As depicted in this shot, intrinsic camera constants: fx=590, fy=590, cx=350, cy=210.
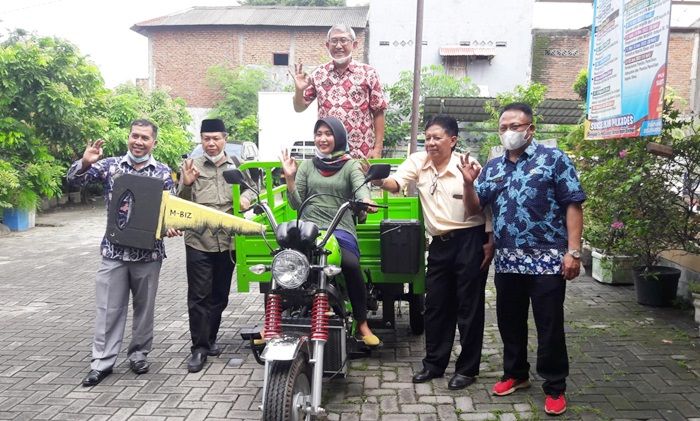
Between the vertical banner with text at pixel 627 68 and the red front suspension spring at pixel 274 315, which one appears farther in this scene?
the vertical banner with text at pixel 627 68

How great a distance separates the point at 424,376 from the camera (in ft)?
13.5

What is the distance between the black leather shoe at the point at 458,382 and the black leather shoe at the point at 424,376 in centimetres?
15

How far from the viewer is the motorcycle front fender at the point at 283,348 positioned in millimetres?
2938

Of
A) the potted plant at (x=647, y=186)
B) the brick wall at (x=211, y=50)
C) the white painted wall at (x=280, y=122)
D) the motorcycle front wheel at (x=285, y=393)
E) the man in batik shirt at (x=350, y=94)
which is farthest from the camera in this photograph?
the brick wall at (x=211, y=50)

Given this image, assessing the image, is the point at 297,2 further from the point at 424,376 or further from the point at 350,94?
the point at 424,376

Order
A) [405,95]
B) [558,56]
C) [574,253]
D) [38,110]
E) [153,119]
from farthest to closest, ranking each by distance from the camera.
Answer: [558,56], [405,95], [153,119], [38,110], [574,253]

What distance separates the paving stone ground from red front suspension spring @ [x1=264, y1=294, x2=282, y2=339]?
0.75m

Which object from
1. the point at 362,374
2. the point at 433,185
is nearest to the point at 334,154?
the point at 433,185

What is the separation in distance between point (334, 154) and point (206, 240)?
116 centimetres

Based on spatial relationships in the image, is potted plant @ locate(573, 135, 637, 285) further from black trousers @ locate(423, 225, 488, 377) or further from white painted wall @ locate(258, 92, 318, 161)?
white painted wall @ locate(258, 92, 318, 161)

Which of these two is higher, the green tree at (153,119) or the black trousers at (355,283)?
the green tree at (153,119)

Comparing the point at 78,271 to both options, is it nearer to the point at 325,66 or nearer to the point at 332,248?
the point at 325,66

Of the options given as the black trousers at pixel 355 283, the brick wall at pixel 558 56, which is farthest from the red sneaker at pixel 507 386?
the brick wall at pixel 558 56

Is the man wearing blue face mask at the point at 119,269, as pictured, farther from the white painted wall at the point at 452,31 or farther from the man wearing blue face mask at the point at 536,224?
the white painted wall at the point at 452,31
